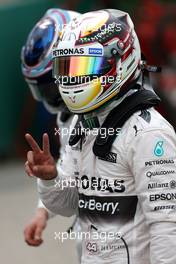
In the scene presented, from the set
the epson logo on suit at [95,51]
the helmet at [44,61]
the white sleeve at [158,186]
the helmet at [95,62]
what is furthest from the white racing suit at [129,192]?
the helmet at [44,61]

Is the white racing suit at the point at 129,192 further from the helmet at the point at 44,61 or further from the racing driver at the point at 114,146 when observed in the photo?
the helmet at the point at 44,61

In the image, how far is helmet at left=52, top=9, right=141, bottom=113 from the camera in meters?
3.48

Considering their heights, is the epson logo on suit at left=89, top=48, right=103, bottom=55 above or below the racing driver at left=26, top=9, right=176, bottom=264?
above

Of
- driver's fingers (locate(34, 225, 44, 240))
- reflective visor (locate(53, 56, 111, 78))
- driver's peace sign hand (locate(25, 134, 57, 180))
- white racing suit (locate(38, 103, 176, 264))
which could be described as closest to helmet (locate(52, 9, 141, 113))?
reflective visor (locate(53, 56, 111, 78))

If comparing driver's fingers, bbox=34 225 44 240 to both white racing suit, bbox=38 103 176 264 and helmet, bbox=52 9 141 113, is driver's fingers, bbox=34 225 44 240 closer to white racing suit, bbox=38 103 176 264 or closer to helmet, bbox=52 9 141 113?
white racing suit, bbox=38 103 176 264

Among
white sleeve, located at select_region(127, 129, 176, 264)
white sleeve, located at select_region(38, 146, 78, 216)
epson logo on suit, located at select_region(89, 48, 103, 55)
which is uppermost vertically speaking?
epson logo on suit, located at select_region(89, 48, 103, 55)

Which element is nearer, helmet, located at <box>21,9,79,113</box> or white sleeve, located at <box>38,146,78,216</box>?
white sleeve, located at <box>38,146,78,216</box>

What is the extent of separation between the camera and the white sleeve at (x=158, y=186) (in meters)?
3.22

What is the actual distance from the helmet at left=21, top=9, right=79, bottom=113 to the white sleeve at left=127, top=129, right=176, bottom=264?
134 centimetres

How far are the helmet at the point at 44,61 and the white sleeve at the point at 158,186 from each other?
134 centimetres

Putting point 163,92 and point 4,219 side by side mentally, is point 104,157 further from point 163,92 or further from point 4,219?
point 163,92

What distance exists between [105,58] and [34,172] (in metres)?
0.59

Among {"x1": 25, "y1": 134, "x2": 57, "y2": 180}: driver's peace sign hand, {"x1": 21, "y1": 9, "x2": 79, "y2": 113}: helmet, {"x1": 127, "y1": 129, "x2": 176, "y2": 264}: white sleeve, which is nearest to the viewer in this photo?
{"x1": 127, "y1": 129, "x2": 176, "y2": 264}: white sleeve

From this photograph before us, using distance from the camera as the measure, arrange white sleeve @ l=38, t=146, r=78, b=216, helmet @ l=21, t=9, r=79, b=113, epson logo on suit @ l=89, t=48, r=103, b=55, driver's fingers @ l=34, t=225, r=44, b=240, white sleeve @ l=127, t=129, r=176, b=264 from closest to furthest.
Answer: white sleeve @ l=127, t=129, r=176, b=264
epson logo on suit @ l=89, t=48, r=103, b=55
white sleeve @ l=38, t=146, r=78, b=216
driver's fingers @ l=34, t=225, r=44, b=240
helmet @ l=21, t=9, r=79, b=113
